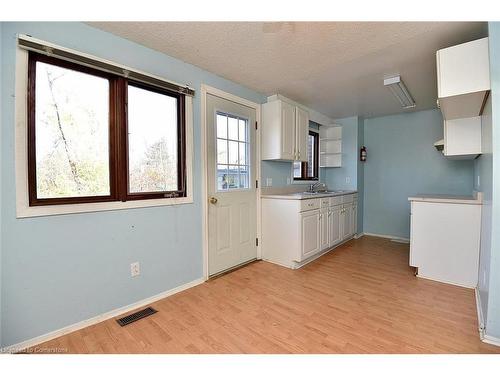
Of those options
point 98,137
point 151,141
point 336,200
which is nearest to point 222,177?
point 151,141

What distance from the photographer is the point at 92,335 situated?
1649 mm

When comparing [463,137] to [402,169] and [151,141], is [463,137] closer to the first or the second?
[402,169]

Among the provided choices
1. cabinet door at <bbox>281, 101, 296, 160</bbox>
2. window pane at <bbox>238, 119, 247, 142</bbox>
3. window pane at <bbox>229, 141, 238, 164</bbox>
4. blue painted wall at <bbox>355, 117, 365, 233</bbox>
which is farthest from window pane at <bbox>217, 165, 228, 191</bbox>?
blue painted wall at <bbox>355, 117, 365, 233</bbox>

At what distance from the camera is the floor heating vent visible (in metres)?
1.81

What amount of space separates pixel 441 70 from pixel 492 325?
187 centimetres

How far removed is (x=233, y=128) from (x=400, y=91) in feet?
7.39

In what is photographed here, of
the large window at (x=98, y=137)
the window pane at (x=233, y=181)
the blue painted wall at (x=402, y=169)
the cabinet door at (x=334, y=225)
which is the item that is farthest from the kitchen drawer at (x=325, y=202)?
the large window at (x=98, y=137)

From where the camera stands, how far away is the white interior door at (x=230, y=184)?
2.64 meters

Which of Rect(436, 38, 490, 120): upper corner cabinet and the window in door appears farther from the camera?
the window in door

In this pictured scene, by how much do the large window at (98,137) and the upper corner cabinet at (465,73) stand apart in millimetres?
2287

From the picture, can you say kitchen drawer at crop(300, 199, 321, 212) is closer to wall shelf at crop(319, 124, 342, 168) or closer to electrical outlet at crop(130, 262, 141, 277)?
wall shelf at crop(319, 124, 342, 168)

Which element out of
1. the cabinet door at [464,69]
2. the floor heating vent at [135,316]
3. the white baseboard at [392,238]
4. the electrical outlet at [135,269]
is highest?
the cabinet door at [464,69]

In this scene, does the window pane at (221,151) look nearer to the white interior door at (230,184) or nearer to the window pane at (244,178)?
the white interior door at (230,184)

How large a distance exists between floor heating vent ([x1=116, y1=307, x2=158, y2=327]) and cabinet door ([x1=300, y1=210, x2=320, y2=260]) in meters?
1.80
